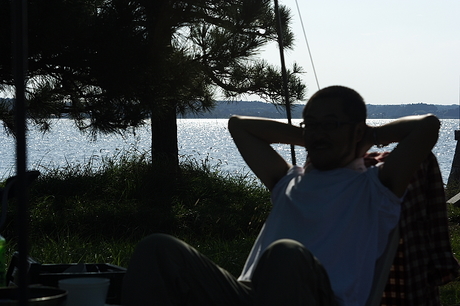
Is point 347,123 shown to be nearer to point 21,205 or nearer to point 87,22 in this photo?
point 21,205

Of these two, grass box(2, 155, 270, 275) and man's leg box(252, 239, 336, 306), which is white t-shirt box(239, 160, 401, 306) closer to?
man's leg box(252, 239, 336, 306)

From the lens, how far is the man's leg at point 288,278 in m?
1.65

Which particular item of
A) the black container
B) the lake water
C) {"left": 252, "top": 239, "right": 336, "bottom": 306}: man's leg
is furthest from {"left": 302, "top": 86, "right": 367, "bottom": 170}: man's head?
the lake water

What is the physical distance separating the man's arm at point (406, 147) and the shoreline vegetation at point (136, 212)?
1960 millimetres

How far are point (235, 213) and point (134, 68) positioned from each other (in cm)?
165

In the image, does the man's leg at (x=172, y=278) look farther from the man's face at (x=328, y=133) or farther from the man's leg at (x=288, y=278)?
the man's face at (x=328, y=133)

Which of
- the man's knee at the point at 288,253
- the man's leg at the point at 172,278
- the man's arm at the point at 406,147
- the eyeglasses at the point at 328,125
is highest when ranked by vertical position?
the eyeglasses at the point at 328,125

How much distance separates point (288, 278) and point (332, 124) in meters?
0.62

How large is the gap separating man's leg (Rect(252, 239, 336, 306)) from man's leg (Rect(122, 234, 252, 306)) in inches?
6.2

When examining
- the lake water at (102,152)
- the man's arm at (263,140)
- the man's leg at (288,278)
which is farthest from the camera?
the lake water at (102,152)

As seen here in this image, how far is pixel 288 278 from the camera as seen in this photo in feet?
5.44

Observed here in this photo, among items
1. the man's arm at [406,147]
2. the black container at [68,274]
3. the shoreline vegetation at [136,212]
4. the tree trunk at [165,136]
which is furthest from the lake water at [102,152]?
the man's arm at [406,147]

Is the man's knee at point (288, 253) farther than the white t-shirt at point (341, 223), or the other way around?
the white t-shirt at point (341, 223)

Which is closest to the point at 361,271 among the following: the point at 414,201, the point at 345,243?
the point at 345,243
